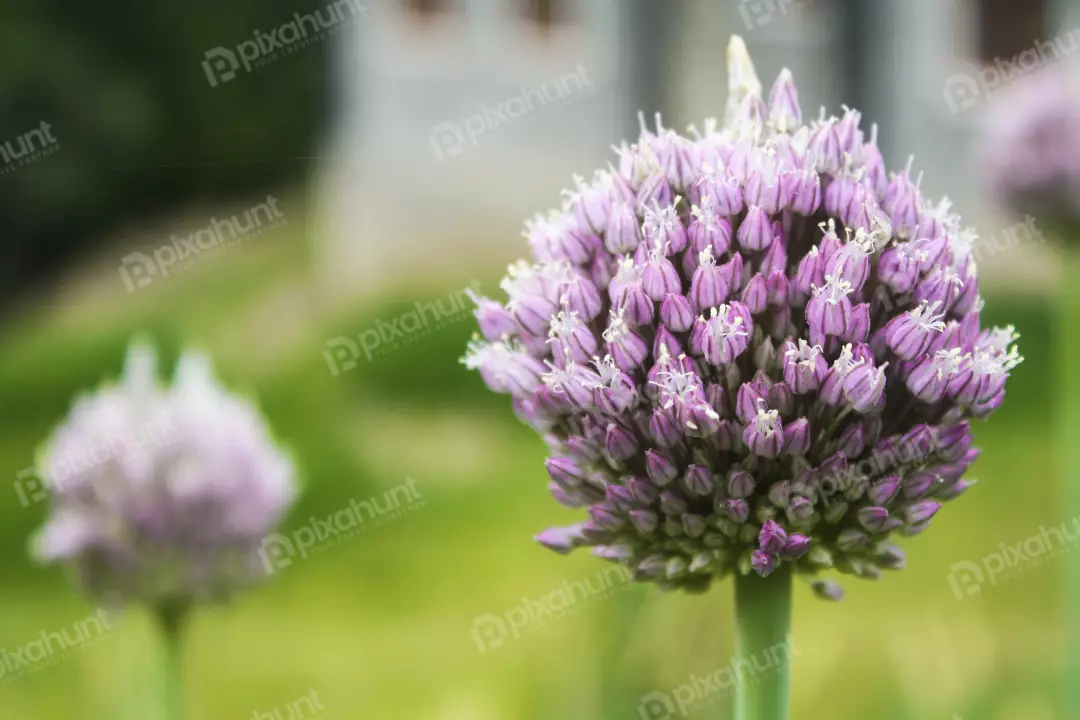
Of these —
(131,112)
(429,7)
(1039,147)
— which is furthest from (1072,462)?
(131,112)

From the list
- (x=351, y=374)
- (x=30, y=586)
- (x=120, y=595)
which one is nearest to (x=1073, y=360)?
(x=120, y=595)

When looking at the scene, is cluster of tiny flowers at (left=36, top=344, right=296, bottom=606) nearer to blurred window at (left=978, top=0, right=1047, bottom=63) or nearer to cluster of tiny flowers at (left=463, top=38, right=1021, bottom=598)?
cluster of tiny flowers at (left=463, top=38, right=1021, bottom=598)

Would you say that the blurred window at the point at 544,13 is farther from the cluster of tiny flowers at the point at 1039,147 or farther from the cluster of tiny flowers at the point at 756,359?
the cluster of tiny flowers at the point at 756,359

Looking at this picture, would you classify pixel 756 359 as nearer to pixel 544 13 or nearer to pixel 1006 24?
pixel 1006 24

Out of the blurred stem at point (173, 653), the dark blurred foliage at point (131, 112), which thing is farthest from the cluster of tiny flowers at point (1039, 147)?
the dark blurred foliage at point (131, 112)

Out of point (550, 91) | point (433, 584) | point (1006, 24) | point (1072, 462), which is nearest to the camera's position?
point (1072, 462)

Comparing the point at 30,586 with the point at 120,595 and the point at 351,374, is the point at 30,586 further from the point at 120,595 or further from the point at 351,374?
the point at 120,595
